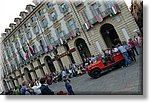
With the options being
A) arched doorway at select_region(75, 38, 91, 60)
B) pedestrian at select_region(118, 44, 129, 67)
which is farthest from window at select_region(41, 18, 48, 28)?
pedestrian at select_region(118, 44, 129, 67)

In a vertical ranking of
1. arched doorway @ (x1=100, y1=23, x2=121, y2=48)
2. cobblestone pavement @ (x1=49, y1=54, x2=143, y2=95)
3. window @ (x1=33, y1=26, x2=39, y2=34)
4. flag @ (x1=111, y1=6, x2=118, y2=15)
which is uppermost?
window @ (x1=33, y1=26, x2=39, y2=34)

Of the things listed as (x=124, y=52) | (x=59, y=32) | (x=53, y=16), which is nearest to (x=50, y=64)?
(x=59, y=32)

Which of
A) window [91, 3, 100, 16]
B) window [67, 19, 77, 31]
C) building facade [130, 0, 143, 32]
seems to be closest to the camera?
building facade [130, 0, 143, 32]

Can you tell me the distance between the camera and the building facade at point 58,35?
317 cm

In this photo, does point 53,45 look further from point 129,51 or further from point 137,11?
point 137,11

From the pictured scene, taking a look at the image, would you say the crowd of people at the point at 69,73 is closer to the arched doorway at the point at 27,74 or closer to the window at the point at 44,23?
the arched doorway at the point at 27,74

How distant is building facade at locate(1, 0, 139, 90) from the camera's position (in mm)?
3172

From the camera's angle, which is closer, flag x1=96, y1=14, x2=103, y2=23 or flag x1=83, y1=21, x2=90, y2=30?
flag x1=96, y1=14, x2=103, y2=23

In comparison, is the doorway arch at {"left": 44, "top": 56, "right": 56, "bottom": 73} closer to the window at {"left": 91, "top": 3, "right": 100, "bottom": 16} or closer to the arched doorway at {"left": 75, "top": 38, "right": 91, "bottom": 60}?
the arched doorway at {"left": 75, "top": 38, "right": 91, "bottom": 60}

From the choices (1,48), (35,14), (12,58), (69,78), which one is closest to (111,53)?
(69,78)

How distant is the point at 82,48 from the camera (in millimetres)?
3658

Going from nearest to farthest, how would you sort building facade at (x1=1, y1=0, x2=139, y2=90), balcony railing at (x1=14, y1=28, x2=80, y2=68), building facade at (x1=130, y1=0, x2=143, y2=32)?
building facade at (x1=130, y1=0, x2=143, y2=32) < building facade at (x1=1, y1=0, x2=139, y2=90) < balcony railing at (x1=14, y1=28, x2=80, y2=68)

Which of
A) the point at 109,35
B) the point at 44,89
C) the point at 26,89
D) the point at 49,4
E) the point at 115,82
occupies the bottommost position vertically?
the point at 115,82

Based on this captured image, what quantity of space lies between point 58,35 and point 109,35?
45.4 inches
